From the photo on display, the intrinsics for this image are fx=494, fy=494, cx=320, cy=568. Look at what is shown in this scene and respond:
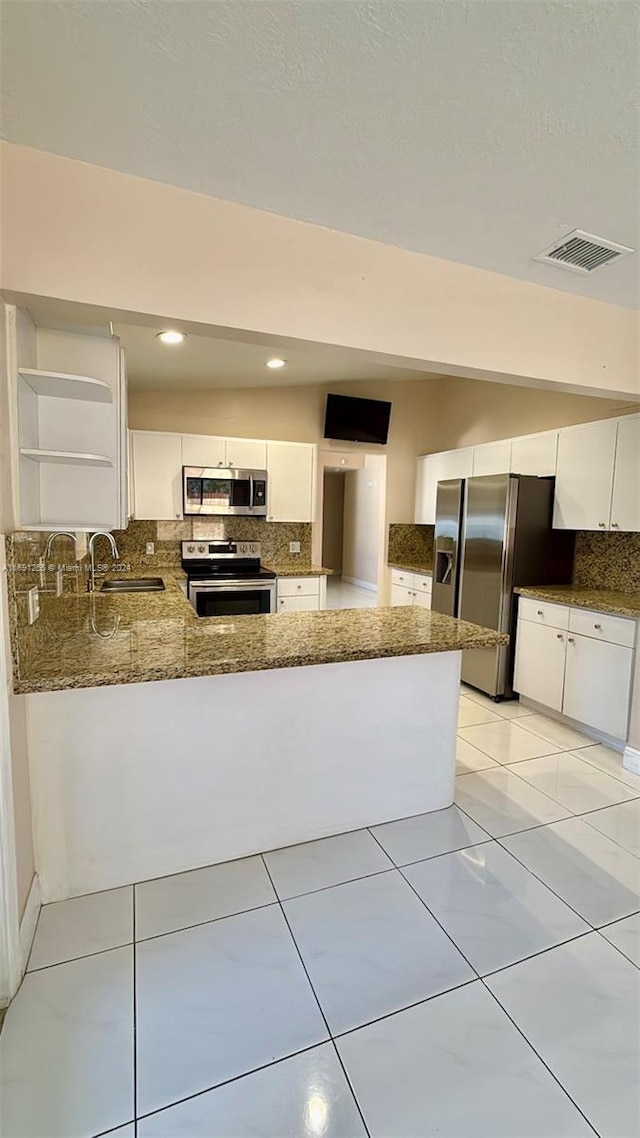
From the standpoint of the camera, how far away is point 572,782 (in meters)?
2.75

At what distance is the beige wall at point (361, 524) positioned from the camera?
826cm

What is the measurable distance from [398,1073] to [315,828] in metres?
0.95

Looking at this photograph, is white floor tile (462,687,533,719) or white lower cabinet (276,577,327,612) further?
white lower cabinet (276,577,327,612)

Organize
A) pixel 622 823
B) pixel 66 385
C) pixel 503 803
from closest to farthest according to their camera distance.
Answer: pixel 66 385 < pixel 622 823 < pixel 503 803

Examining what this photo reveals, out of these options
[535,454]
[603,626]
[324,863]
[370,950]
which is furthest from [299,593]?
[370,950]

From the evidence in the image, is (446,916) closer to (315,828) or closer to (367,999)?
(367,999)

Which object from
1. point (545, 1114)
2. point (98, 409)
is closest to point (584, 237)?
point (98, 409)

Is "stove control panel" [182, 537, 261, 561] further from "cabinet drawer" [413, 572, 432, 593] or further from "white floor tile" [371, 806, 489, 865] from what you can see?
"white floor tile" [371, 806, 489, 865]

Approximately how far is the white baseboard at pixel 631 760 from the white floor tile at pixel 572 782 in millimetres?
187

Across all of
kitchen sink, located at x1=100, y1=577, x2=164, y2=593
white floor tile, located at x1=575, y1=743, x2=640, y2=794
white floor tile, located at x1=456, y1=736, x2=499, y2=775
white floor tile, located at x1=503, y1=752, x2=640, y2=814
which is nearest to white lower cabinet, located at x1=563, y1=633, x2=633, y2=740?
white floor tile, located at x1=575, y1=743, x2=640, y2=794

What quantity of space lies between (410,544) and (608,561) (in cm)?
237

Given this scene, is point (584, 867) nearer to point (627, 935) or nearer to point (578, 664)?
point (627, 935)

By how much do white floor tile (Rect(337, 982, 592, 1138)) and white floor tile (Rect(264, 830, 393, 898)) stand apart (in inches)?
22.2

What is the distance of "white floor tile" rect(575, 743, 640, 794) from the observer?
279 cm
